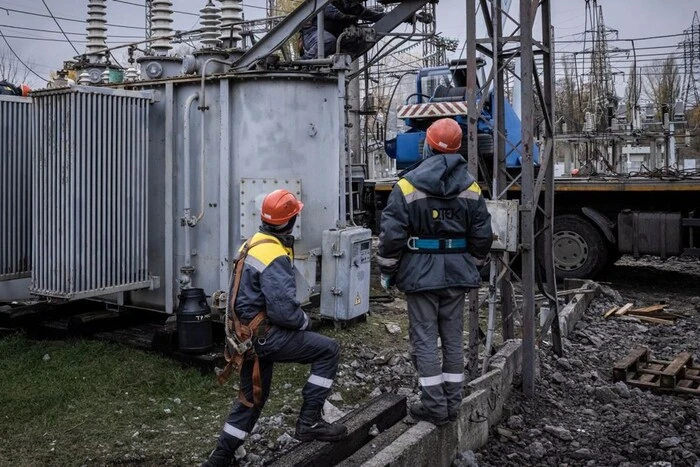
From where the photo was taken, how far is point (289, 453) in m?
4.62

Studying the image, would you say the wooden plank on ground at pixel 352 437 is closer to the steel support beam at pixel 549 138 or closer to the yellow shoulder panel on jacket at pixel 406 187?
the yellow shoulder panel on jacket at pixel 406 187

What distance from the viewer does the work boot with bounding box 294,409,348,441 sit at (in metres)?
4.73

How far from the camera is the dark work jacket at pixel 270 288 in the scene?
14.5ft

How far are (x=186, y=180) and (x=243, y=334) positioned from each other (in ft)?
10.6

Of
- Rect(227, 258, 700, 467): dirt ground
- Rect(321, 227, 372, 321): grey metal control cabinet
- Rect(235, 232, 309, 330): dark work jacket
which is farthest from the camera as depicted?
Rect(321, 227, 372, 321): grey metal control cabinet

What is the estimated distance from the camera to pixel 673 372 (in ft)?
22.7

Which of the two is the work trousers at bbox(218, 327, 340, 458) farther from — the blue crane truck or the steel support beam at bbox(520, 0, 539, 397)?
the blue crane truck

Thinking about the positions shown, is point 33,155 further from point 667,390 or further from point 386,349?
point 667,390

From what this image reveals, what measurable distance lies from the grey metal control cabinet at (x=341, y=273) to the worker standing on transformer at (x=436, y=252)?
217cm

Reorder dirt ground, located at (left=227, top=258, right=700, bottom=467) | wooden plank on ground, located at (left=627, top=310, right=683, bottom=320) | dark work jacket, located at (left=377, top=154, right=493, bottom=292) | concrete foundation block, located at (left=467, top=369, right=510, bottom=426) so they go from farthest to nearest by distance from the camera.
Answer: wooden plank on ground, located at (left=627, top=310, right=683, bottom=320) → concrete foundation block, located at (left=467, top=369, right=510, bottom=426) → dirt ground, located at (left=227, top=258, right=700, bottom=467) → dark work jacket, located at (left=377, top=154, right=493, bottom=292)

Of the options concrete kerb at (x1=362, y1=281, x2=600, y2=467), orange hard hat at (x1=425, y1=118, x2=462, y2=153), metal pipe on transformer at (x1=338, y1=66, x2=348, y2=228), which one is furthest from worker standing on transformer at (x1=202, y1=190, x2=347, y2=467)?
metal pipe on transformer at (x1=338, y1=66, x2=348, y2=228)

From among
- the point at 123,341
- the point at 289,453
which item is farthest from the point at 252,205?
the point at 289,453

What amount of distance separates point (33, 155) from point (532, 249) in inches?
184

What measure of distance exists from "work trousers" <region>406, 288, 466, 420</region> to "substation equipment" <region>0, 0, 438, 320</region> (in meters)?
2.20
